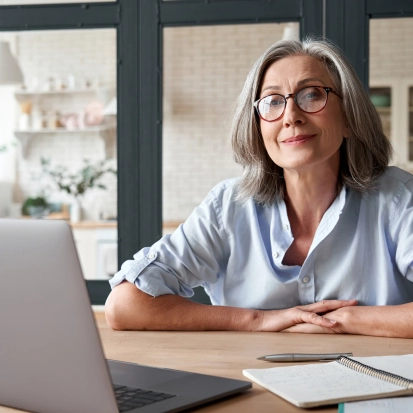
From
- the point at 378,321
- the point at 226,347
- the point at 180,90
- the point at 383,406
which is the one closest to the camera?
the point at 383,406

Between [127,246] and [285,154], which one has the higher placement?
[285,154]

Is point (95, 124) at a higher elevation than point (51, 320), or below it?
higher

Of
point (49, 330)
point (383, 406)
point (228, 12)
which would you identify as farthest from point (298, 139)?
point (228, 12)

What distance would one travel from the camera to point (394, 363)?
48.1 inches

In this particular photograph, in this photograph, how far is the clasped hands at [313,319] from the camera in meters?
1.62

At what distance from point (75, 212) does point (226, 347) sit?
126 inches

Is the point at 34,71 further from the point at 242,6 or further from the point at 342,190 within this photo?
the point at 342,190

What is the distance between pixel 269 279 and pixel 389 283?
33cm

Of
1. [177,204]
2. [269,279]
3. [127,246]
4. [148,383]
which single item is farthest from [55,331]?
[177,204]

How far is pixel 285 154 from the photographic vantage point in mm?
1938

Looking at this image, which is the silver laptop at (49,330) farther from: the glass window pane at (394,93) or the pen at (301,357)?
the glass window pane at (394,93)

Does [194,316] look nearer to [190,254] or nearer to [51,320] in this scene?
[190,254]

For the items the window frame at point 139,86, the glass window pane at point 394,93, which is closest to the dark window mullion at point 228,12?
the window frame at point 139,86

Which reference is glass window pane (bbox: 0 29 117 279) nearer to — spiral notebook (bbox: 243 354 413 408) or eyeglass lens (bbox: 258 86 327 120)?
eyeglass lens (bbox: 258 86 327 120)
